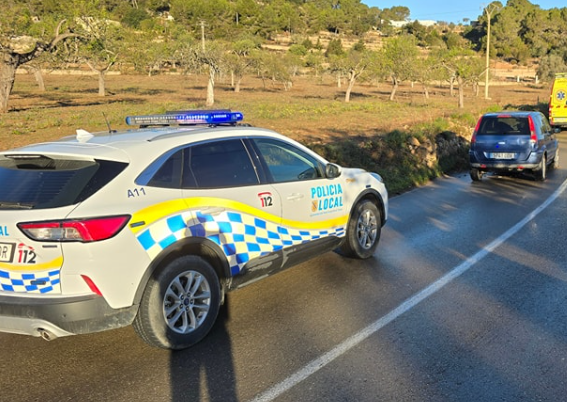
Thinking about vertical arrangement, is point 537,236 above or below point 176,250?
below

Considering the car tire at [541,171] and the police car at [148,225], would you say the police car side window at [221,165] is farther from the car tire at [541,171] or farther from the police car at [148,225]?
the car tire at [541,171]

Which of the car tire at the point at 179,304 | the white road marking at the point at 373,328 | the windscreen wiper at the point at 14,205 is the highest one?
the windscreen wiper at the point at 14,205

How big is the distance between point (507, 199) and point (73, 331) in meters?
8.65

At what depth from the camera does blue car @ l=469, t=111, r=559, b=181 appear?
1162 cm

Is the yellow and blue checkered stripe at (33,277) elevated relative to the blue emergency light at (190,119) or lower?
lower

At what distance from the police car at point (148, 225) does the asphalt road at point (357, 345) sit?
1.21ft

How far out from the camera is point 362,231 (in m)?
6.24

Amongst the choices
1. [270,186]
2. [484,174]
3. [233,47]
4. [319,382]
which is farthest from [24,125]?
[233,47]

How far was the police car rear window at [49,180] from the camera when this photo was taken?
355 cm

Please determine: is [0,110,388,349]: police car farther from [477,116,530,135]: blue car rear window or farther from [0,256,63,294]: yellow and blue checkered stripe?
[477,116,530,135]: blue car rear window

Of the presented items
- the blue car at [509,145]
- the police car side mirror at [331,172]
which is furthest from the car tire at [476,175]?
the police car side mirror at [331,172]

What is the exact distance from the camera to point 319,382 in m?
3.53

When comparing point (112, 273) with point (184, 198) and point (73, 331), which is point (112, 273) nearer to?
point (73, 331)

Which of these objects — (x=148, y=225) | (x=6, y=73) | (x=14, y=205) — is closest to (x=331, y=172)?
(x=148, y=225)
